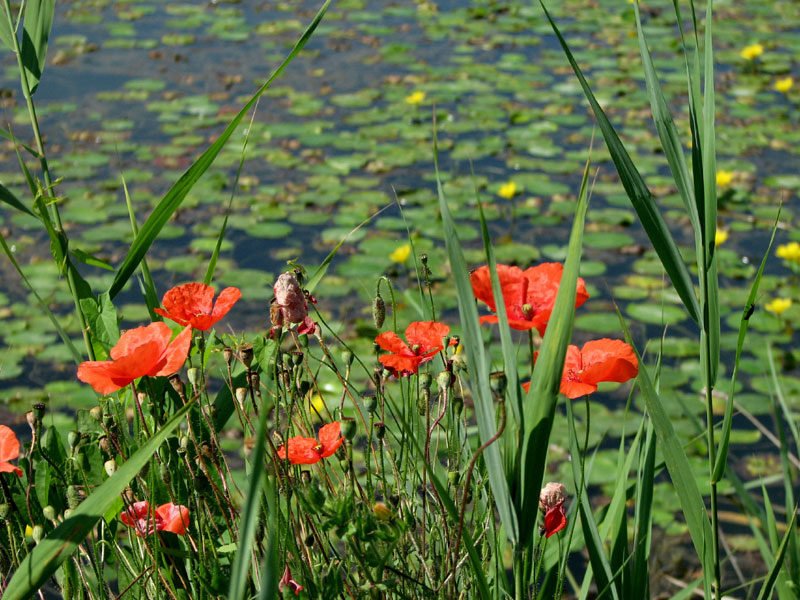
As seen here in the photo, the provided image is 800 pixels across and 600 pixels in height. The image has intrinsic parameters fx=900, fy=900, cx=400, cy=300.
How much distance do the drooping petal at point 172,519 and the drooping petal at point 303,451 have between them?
0.10m

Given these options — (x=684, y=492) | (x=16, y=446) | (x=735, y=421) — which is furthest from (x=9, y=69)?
(x=684, y=492)

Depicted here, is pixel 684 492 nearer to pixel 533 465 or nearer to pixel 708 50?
pixel 533 465

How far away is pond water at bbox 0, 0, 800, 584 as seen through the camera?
218 cm

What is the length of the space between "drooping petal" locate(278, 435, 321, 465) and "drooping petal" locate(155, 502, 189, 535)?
10 centimetres

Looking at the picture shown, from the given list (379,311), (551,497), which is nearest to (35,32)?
(379,311)

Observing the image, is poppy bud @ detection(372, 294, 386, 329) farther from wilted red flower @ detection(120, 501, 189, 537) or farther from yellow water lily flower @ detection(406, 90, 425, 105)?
yellow water lily flower @ detection(406, 90, 425, 105)

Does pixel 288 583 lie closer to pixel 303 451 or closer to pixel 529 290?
pixel 303 451

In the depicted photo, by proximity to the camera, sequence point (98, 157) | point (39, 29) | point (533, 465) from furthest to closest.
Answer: point (98, 157), point (39, 29), point (533, 465)

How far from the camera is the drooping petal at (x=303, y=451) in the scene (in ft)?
2.10

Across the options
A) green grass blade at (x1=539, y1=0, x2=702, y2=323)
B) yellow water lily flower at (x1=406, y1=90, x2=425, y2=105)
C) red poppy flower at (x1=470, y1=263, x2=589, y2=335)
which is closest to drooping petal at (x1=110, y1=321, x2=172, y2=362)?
red poppy flower at (x1=470, y1=263, x2=589, y2=335)

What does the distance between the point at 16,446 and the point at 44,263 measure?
74.0 inches

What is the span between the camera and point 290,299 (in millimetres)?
677

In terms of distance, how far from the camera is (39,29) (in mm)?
871

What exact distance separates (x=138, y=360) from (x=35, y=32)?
0.42 meters
